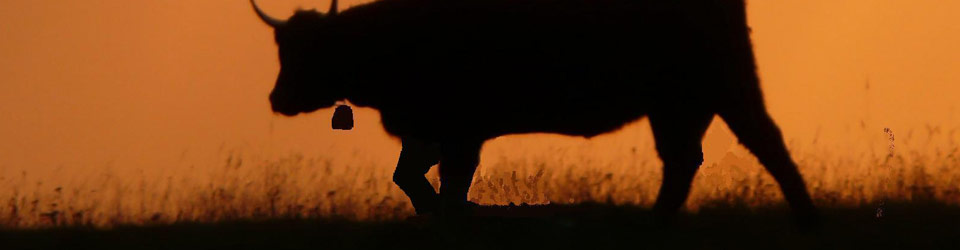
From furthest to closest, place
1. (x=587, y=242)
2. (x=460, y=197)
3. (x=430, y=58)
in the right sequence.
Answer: (x=430, y=58) < (x=460, y=197) < (x=587, y=242)

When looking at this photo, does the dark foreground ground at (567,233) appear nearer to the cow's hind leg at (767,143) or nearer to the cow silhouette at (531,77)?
the cow's hind leg at (767,143)

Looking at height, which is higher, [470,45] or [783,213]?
[470,45]

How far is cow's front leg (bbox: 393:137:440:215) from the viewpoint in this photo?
9.64 metres

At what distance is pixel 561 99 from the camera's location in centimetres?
958

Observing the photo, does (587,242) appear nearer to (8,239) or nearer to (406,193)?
(406,193)

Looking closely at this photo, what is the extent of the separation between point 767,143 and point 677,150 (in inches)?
22.1

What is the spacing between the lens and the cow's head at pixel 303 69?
1021cm

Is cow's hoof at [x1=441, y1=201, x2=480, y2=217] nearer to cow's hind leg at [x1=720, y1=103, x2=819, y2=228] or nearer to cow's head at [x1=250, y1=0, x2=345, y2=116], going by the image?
cow's head at [x1=250, y1=0, x2=345, y2=116]

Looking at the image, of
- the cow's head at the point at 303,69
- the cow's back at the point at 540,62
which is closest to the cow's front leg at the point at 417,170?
the cow's back at the point at 540,62

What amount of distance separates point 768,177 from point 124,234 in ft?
12.9

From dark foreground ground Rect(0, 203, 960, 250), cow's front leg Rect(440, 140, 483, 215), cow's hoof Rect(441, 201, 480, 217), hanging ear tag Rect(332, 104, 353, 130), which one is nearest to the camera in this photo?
dark foreground ground Rect(0, 203, 960, 250)

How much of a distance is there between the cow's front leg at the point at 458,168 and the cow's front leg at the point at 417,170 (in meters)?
0.21

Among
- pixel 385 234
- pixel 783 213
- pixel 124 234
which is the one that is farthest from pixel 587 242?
pixel 124 234

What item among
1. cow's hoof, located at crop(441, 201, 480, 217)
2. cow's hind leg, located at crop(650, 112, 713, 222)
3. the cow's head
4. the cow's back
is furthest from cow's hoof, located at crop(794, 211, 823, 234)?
the cow's head
